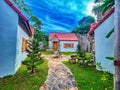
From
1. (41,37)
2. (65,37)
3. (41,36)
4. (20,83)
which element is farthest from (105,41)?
(41,36)

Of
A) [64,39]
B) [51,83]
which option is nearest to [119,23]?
[51,83]

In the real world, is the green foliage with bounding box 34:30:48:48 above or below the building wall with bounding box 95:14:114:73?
above

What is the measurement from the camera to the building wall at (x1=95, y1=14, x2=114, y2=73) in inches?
390

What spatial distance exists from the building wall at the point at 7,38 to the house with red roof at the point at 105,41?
566 centimetres

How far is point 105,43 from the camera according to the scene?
1091 cm

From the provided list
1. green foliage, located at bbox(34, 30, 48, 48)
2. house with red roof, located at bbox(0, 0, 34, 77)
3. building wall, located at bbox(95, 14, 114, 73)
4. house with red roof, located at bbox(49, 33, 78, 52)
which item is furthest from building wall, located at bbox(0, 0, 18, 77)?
green foliage, located at bbox(34, 30, 48, 48)

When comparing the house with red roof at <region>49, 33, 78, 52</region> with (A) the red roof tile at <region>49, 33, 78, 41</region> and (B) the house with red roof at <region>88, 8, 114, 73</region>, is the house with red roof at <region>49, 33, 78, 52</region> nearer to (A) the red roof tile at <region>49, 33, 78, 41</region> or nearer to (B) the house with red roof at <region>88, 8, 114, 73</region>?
(A) the red roof tile at <region>49, 33, 78, 41</region>

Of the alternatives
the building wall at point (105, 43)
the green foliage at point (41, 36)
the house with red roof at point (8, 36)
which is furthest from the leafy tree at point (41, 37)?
the house with red roof at point (8, 36)

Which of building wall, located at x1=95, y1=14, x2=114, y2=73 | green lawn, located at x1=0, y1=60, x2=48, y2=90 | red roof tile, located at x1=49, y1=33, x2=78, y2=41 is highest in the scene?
red roof tile, located at x1=49, y1=33, x2=78, y2=41

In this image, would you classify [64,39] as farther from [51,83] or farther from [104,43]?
[51,83]

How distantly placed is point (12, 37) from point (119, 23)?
27.7ft

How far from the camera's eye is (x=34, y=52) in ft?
33.2

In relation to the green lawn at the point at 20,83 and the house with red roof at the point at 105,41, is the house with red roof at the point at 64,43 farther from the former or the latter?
the green lawn at the point at 20,83

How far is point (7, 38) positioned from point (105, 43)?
636 centimetres
